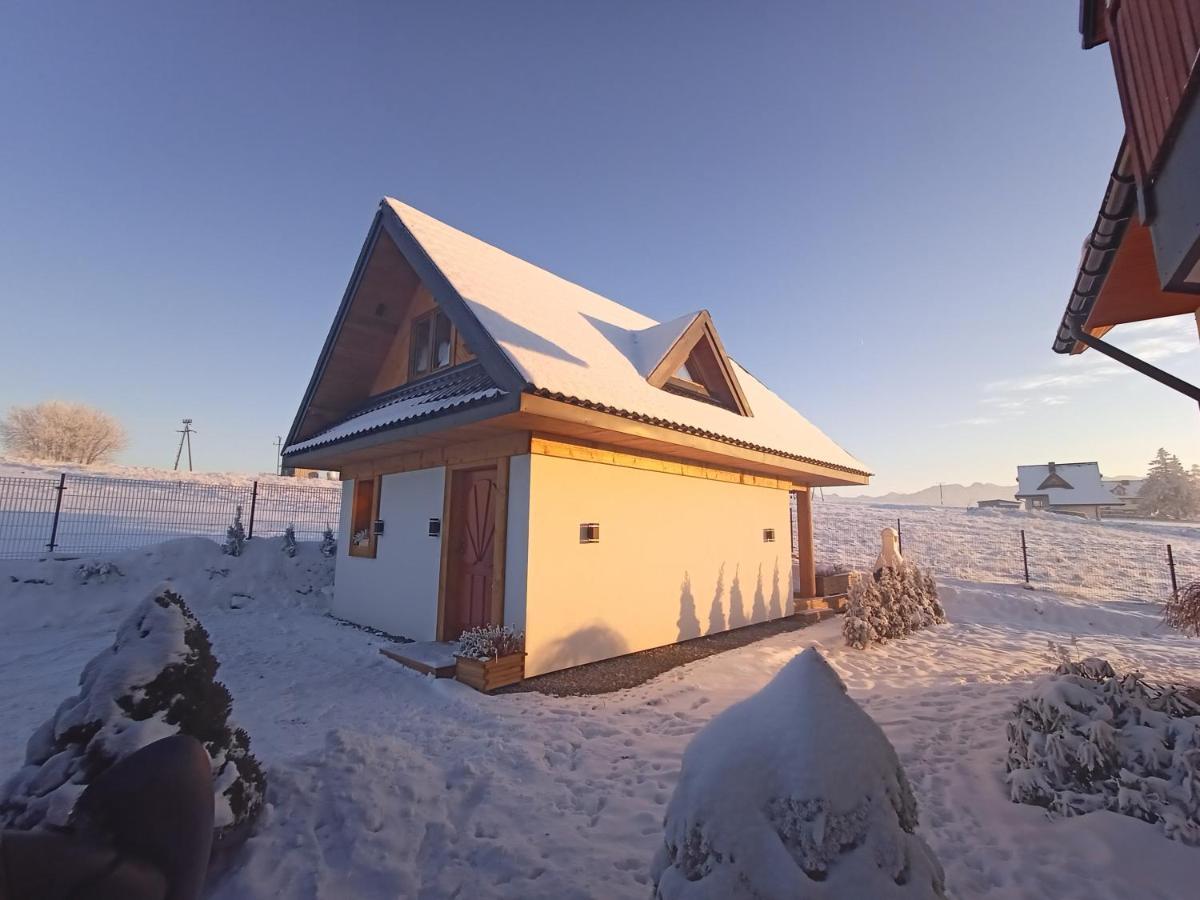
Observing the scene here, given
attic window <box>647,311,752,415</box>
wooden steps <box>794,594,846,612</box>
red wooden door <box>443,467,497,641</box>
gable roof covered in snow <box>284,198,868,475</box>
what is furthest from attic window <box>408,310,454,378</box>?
wooden steps <box>794,594,846,612</box>

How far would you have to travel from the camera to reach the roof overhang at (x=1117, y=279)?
3.60 meters

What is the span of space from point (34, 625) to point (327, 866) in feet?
34.2

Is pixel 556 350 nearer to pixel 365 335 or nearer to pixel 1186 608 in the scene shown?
pixel 365 335

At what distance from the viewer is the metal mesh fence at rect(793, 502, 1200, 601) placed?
1823cm

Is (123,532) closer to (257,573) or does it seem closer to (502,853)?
(257,573)

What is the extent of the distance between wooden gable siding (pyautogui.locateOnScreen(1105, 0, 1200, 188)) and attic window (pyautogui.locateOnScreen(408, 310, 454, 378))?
26.2ft

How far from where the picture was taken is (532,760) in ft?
13.9

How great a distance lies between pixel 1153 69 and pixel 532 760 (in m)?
6.50

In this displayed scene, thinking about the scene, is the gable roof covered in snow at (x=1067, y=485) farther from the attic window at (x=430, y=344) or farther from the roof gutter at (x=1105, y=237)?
the attic window at (x=430, y=344)

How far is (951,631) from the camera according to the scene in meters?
9.89

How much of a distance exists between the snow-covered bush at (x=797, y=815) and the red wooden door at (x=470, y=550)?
582cm

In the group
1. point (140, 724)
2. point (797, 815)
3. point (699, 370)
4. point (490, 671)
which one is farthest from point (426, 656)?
point (699, 370)

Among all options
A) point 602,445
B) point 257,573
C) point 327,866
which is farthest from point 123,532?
point 327,866

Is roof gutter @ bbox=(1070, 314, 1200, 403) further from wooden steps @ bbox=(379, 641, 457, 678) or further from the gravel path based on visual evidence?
wooden steps @ bbox=(379, 641, 457, 678)
